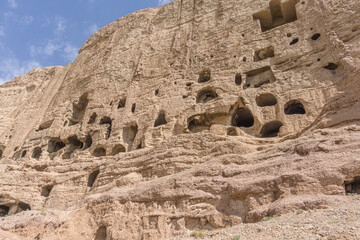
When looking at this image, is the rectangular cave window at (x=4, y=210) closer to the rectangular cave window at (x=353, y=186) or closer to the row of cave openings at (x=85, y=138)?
the row of cave openings at (x=85, y=138)

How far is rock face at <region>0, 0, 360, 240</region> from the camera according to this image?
8.10 meters

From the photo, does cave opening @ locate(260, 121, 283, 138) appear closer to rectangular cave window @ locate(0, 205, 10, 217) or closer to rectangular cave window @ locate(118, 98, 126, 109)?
rectangular cave window @ locate(118, 98, 126, 109)

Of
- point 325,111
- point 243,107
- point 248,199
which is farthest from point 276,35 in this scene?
point 248,199

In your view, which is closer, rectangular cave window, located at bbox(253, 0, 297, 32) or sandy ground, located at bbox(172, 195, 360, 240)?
sandy ground, located at bbox(172, 195, 360, 240)

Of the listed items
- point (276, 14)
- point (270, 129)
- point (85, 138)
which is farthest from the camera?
point (276, 14)

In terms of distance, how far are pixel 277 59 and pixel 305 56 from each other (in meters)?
1.32

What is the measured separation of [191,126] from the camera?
1512 cm

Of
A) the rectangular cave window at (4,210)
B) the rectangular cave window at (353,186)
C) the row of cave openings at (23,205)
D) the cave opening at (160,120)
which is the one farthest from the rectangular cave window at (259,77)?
the rectangular cave window at (4,210)

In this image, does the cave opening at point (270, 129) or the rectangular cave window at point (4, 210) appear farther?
the rectangular cave window at point (4, 210)

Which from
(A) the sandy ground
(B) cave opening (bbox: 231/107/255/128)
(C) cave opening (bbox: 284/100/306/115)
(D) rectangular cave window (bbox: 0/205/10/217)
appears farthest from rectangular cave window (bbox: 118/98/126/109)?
(A) the sandy ground

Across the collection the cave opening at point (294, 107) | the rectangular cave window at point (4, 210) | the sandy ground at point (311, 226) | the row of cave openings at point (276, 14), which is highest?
the row of cave openings at point (276, 14)

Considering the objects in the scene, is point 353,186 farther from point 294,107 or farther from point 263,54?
point 263,54

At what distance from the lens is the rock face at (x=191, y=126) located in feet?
26.6

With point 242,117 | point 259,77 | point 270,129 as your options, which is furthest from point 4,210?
point 259,77
